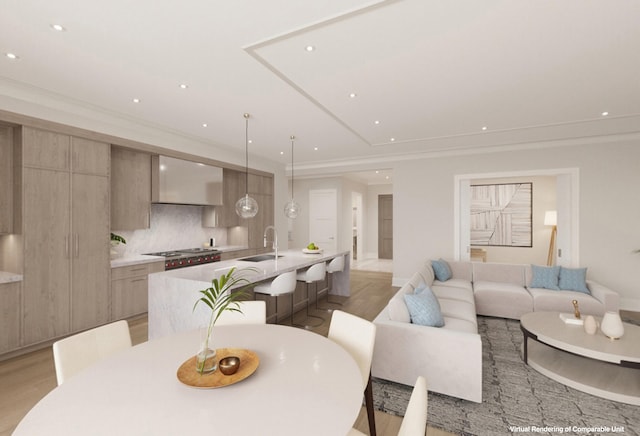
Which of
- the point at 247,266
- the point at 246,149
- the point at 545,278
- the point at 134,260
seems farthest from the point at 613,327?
the point at 134,260

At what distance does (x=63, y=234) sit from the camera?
132 inches

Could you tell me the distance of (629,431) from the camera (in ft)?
6.47

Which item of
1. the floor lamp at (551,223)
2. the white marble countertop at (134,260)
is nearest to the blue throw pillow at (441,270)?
the floor lamp at (551,223)

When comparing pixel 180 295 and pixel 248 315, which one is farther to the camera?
pixel 180 295

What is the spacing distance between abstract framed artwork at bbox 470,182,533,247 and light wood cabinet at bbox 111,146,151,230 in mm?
6975

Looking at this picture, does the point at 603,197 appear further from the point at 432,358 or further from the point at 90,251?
the point at 90,251

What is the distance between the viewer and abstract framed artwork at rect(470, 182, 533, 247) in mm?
6812

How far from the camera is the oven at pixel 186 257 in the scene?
4500 millimetres

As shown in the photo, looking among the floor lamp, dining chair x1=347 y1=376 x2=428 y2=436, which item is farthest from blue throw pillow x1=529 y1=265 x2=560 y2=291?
dining chair x1=347 y1=376 x2=428 y2=436

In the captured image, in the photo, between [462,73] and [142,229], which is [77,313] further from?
[462,73]

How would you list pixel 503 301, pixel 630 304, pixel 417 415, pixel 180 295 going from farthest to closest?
pixel 630 304 < pixel 503 301 < pixel 180 295 < pixel 417 415

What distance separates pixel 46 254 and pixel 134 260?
3.41 feet

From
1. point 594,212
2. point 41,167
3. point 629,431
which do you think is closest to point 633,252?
point 594,212

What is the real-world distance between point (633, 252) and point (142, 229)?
748 centimetres
